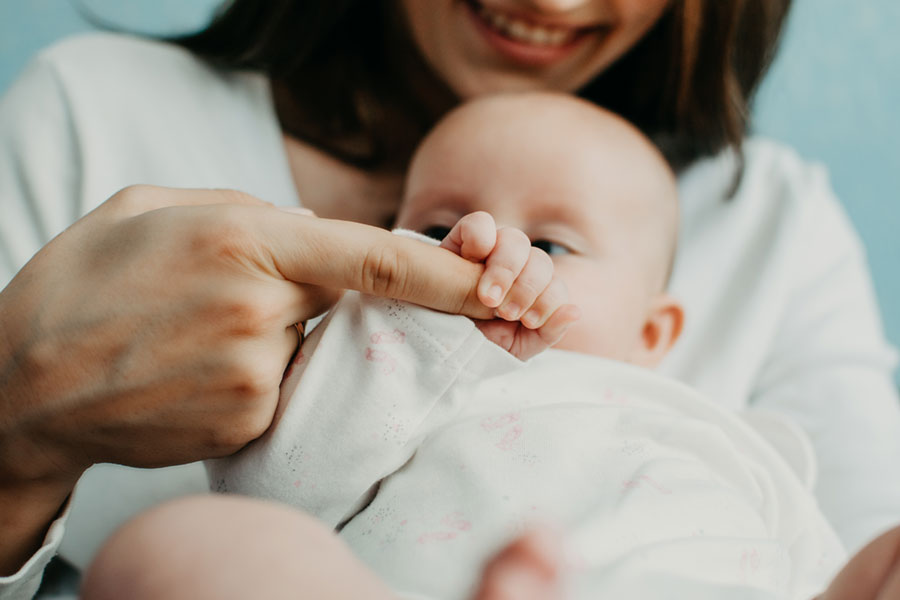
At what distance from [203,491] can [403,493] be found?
1.18 ft

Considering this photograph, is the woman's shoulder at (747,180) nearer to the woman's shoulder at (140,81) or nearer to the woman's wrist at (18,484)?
the woman's shoulder at (140,81)

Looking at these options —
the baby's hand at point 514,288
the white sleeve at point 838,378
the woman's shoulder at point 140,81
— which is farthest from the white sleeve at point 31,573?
the white sleeve at point 838,378

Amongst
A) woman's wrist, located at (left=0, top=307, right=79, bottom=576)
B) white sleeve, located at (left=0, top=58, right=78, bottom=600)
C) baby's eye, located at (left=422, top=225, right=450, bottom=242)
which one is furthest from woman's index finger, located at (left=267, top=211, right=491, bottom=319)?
white sleeve, located at (left=0, top=58, right=78, bottom=600)

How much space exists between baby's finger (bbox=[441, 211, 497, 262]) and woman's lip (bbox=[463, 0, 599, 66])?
596mm

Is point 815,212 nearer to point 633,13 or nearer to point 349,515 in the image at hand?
point 633,13

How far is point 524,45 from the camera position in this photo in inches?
45.2

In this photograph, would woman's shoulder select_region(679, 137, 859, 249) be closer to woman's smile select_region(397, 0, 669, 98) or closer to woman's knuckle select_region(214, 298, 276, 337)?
woman's smile select_region(397, 0, 669, 98)

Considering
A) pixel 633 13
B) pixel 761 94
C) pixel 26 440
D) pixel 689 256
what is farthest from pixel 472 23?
pixel 26 440

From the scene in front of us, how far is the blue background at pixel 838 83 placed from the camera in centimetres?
188

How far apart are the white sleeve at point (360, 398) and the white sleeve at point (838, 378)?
0.68 m

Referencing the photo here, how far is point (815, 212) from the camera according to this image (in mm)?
1374

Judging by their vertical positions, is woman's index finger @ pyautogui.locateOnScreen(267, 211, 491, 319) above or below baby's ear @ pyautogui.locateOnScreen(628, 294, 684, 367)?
above

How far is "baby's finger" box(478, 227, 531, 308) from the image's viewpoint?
0.59 m

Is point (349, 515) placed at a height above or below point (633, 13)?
below
